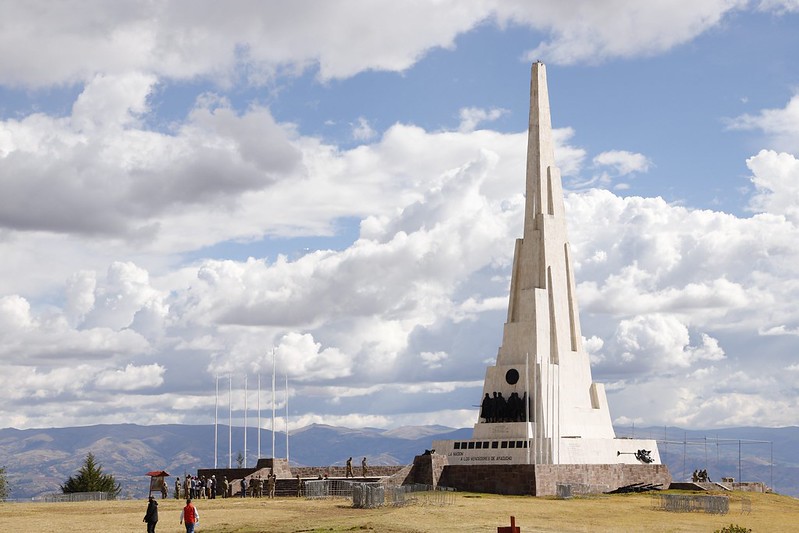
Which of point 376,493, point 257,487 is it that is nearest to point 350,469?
point 257,487

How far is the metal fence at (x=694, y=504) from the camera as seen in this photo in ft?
170

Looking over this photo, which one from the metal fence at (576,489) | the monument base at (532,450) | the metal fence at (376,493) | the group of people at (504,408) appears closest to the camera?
the metal fence at (376,493)

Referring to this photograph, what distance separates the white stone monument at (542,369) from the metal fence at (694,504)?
528 inches

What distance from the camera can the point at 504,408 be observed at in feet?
227

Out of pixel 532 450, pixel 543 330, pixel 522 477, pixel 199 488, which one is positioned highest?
pixel 543 330

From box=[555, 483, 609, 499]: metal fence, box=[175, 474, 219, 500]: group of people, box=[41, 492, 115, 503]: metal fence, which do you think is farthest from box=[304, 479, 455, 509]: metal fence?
box=[41, 492, 115, 503]: metal fence

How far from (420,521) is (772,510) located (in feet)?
76.4

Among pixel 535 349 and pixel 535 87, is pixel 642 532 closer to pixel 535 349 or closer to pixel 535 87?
pixel 535 349

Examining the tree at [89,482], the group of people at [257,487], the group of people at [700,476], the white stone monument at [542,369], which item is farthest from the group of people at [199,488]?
the group of people at [700,476]

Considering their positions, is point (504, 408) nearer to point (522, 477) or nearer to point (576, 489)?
point (522, 477)

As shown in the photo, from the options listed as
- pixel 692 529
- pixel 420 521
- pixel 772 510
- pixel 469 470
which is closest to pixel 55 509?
pixel 420 521

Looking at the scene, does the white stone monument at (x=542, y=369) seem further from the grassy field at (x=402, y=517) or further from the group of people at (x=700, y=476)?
the grassy field at (x=402, y=517)

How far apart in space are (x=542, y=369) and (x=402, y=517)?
27.6 meters

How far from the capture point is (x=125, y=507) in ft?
168
